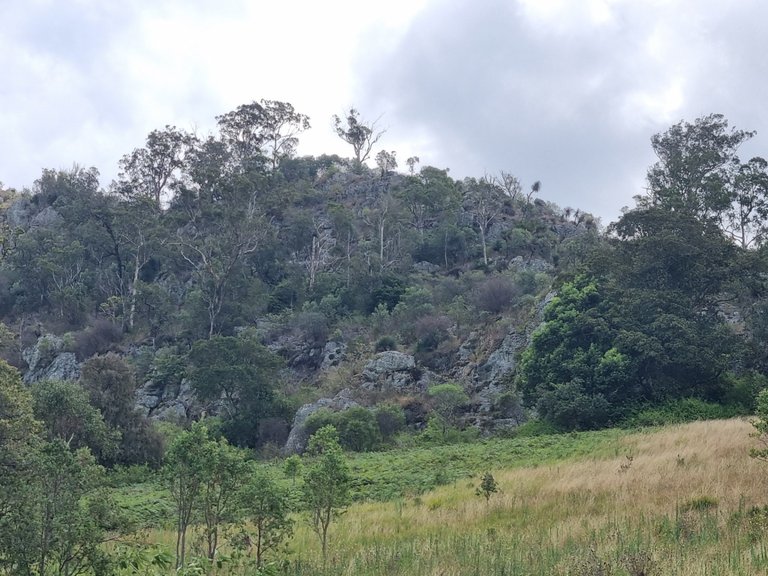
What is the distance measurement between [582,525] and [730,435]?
826cm

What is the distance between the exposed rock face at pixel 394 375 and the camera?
34406mm

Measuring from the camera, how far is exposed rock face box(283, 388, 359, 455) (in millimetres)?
28766

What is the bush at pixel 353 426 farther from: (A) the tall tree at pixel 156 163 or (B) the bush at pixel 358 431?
(A) the tall tree at pixel 156 163

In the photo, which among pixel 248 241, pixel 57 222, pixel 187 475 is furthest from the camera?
pixel 57 222

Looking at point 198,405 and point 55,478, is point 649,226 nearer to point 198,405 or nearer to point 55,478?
point 198,405

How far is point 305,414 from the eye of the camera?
102ft

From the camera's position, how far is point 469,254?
55062 millimetres

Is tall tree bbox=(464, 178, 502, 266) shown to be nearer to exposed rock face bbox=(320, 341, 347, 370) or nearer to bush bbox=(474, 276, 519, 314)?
bush bbox=(474, 276, 519, 314)

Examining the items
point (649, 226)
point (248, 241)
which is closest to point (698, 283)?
point (649, 226)

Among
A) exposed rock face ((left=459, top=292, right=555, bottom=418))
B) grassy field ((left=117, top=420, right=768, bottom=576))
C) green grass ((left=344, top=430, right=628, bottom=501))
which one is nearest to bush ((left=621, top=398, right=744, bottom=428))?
green grass ((left=344, top=430, right=628, bottom=501))

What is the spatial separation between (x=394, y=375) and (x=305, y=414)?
20.2ft

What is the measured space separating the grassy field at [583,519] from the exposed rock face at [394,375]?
16636 millimetres

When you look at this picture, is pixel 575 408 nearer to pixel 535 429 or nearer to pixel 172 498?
pixel 535 429

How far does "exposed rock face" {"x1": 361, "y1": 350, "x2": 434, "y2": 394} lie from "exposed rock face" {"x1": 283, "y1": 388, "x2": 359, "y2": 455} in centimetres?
163
